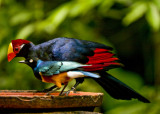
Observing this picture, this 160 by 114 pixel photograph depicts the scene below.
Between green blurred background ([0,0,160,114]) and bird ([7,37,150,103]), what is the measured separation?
4.85ft

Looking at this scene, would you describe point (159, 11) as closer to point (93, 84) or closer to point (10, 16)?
point (93, 84)

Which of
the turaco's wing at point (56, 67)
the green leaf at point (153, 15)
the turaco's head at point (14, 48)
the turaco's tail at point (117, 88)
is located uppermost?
the turaco's head at point (14, 48)

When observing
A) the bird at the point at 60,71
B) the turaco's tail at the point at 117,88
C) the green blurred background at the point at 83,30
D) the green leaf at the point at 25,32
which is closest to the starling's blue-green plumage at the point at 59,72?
the bird at the point at 60,71

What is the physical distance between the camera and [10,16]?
159 inches

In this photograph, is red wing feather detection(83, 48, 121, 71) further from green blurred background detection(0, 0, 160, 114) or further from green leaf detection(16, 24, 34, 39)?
green leaf detection(16, 24, 34, 39)

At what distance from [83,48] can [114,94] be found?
12.9 inches

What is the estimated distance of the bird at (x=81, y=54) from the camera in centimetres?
191

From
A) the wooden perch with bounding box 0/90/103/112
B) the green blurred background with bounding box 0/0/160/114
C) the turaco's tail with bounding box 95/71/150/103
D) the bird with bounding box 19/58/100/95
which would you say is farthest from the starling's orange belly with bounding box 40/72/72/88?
the green blurred background with bounding box 0/0/160/114

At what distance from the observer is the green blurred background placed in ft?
11.8

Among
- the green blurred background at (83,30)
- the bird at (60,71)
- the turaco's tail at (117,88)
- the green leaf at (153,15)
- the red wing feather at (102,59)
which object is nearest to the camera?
the bird at (60,71)

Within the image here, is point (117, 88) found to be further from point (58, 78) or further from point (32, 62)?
point (32, 62)

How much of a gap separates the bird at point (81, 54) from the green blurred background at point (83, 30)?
1.48 meters

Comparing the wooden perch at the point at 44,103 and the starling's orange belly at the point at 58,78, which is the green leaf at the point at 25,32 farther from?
the wooden perch at the point at 44,103

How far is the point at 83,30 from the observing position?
3.91 metres
